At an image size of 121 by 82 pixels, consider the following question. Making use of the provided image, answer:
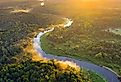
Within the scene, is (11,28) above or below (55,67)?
below

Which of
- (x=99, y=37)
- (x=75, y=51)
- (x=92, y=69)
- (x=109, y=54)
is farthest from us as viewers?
(x=99, y=37)

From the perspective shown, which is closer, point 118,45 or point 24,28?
point 118,45

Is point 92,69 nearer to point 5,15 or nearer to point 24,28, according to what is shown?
point 24,28

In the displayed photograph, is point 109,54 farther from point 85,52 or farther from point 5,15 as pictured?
point 5,15

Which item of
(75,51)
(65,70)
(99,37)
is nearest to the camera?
(65,70)

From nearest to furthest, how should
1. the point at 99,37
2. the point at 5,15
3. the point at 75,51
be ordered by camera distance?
the point at 75,51 → the point at 99,37 → the point at 5,15

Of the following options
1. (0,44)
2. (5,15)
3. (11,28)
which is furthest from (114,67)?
(5,15)

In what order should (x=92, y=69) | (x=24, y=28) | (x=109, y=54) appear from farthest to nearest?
(x=24, y=28) < (x=109, y=54) < (x=92, y=69)

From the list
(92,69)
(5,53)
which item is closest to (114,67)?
(92,69)

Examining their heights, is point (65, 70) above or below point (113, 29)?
above
